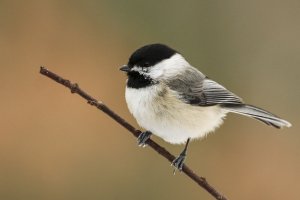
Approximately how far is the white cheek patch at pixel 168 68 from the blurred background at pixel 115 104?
107 centimetres

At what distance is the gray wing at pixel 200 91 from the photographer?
6.84 ft

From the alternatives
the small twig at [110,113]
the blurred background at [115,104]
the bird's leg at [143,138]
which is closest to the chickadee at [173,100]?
the bird's leg at [143,138]

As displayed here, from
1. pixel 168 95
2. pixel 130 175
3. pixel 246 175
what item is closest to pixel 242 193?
pixel 246 175

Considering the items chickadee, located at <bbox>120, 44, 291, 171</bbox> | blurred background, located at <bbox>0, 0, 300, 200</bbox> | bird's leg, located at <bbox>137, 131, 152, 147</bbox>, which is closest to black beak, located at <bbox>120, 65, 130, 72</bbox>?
chickadee, located at <bbox>120, 44, 291, 171</bbox>

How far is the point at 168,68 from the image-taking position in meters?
1.99

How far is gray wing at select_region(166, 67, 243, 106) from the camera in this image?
2084 millimetres

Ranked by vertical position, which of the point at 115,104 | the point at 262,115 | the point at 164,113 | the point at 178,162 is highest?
the point at 262,115

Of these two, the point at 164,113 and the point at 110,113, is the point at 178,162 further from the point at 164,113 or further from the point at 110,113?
the point at 110,113

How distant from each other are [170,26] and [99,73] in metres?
0.52

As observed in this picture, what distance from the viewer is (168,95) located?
1.97 meters

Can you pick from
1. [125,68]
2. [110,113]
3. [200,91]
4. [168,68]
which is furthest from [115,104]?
[110,113]

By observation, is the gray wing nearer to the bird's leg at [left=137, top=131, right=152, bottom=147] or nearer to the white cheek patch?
the white cheek patch

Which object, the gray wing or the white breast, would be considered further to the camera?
Answer: the gray wing

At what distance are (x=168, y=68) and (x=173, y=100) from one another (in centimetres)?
12
